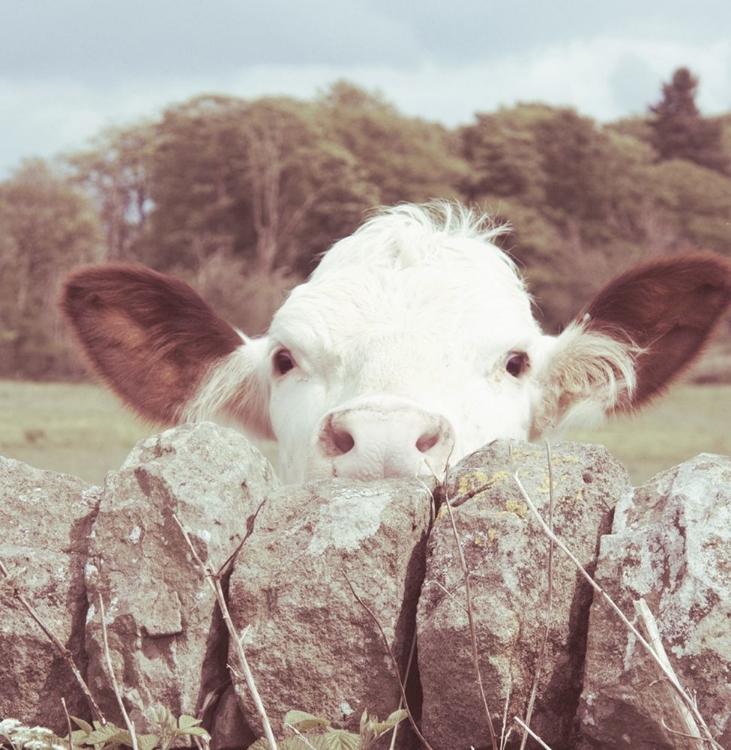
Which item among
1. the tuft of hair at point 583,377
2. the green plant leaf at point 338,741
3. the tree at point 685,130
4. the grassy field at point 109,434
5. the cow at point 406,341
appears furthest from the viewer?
the tree at point 685,130

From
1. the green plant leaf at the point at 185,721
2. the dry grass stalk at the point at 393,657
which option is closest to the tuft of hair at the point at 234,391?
the dry grass stalk at the point at 393,657

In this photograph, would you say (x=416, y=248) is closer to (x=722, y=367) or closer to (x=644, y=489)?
(x=644, y=489)

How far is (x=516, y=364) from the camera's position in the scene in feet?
15.7

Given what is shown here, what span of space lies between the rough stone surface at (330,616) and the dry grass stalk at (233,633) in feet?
0.20

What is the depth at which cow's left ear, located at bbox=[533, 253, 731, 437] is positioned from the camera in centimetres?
490

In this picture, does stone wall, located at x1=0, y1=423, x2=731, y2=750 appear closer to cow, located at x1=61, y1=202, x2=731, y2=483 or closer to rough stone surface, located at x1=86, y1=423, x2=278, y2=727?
rough stone surface, located at x1=86, y1=423, x2=278, y2=727

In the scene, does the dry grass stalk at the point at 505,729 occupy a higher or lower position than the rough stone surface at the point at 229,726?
higher

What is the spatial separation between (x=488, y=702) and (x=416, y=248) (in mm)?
3194

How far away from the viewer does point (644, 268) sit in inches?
191

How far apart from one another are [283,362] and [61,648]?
2.67 metres

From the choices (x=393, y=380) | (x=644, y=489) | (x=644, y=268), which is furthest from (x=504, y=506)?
(x=644, y=268)

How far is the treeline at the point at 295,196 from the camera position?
5388 cm

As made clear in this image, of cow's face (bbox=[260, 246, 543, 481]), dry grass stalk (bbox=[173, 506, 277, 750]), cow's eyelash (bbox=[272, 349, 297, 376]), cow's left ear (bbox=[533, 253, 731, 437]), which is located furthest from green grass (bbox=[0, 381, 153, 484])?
dry grass stalk (bbox=[173, 506, 277, 750])

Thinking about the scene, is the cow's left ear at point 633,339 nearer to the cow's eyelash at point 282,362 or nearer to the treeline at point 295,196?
the cow's eyelash at point 282,362
